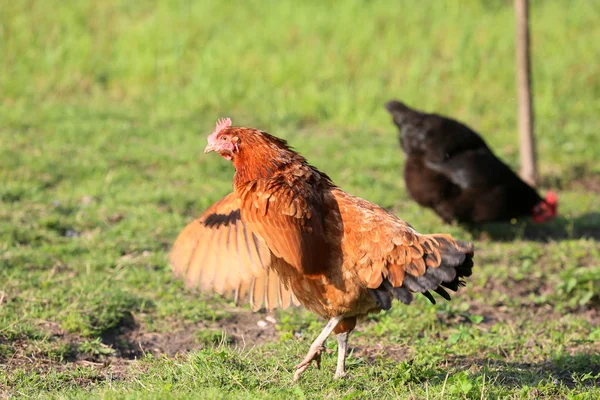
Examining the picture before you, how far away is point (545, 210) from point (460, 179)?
893mm

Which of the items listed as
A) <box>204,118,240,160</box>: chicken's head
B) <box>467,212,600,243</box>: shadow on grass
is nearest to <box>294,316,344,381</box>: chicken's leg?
<box>204,118,240,160</box>: chicken's head

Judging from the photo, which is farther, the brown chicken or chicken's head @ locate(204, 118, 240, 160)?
chicken's head @ locate(204, 118, 240, 160)

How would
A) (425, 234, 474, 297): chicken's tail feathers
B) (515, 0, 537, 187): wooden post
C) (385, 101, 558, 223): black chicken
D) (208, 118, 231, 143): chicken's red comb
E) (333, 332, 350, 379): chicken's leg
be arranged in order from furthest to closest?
(515, 0, 537, 187): wooden post < (385, 101, 558, 223): black chicken < (208, 118, 231, 143): chicken's red comb < (333, 332, 350, 379): chicken's leg < (425, 234, 474, 297): chicken's tail feathers

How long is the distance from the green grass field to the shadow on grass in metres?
0.03

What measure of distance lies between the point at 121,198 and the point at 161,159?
3.94 feet

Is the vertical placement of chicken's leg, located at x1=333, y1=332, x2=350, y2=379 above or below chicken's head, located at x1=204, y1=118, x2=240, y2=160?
below

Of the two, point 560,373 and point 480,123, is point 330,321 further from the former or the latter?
point 480,123

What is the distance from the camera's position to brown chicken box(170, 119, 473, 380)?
379 centimetres

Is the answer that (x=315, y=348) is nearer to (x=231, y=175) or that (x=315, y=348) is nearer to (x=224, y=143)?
(x=224, y=143)

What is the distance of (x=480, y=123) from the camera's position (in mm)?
9992

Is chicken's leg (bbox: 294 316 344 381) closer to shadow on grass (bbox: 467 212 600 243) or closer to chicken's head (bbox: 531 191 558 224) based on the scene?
shadow on grass (bbox: 467 212 600 243)

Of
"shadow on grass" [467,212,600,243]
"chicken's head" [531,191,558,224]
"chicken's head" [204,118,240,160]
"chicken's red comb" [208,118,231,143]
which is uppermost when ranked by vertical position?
"chicken's red comb" [208,118,231,143]

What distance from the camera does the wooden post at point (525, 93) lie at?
7.88 m

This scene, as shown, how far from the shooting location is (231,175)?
8078mm
